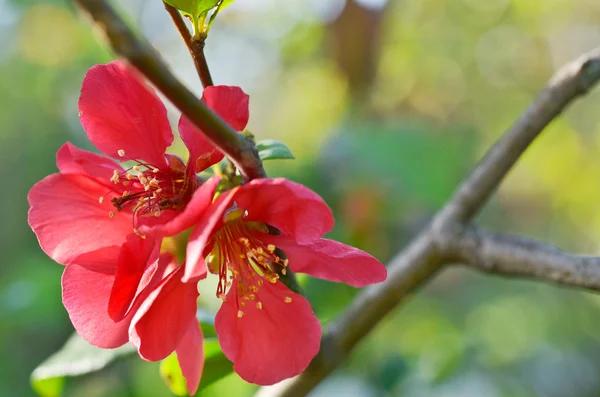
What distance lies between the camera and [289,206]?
0.55 metres

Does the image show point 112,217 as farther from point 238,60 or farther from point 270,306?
point 238,60

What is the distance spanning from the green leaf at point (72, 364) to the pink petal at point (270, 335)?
24 cm

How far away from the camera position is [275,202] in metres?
0.55

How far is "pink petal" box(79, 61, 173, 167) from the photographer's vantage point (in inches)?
23.9

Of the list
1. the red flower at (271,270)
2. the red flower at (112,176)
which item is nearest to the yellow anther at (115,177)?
the red flower at (112,176)

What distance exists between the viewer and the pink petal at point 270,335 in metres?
0.62

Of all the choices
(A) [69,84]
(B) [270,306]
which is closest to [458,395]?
(B) [270,306]

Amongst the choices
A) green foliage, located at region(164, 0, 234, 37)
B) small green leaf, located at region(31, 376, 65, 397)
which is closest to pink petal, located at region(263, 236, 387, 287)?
green foliage, located at region(164, 0, 234, 37)

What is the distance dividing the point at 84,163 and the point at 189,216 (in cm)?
18

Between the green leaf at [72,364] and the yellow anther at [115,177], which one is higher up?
the yellow anther at [115,177]

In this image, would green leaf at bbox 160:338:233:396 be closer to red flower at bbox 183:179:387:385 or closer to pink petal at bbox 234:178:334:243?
red flower at bbox 183:179:387:385

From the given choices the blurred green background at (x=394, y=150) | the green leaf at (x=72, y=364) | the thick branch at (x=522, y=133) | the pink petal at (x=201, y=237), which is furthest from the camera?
the blurred green background at (x=394, y=150)

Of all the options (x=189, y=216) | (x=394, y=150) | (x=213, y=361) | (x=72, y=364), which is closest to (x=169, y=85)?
(x=189, y=216)

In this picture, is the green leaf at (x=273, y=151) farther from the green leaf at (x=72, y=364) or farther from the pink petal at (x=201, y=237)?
the green leaf at (x=72, y=364)
